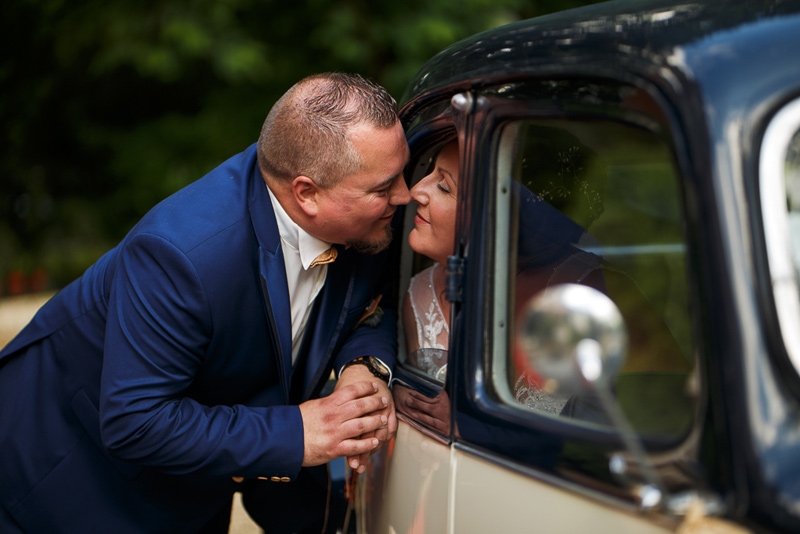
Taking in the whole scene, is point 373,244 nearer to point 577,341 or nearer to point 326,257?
point 326,257

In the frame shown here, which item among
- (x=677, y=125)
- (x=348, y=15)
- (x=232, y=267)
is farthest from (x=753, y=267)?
(x=348, y=15)

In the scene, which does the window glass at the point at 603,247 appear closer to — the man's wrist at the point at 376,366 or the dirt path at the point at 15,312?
the man's wrist at the point at 376,366

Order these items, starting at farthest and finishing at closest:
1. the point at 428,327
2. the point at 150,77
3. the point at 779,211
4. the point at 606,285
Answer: the point at 150,77, the point at 428,327, the point at 606,285, the point at 779,211

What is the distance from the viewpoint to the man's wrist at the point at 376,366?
212 cm

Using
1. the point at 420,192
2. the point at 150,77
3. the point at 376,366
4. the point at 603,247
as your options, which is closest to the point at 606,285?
the point at 603,247

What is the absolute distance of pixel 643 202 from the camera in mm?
2223

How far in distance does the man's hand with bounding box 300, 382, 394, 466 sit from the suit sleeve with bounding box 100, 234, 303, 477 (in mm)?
33

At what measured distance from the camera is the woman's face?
2.04 m

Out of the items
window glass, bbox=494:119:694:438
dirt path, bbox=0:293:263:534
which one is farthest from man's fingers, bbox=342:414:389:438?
dirt path, bbox=0:293:263:534

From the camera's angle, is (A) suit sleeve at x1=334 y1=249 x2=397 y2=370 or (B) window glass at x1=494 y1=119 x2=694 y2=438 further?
(A) suit sleeve at x1=334 y1=249 x2=397 y2=370

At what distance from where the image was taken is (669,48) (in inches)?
48.6

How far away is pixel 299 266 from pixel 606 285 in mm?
854

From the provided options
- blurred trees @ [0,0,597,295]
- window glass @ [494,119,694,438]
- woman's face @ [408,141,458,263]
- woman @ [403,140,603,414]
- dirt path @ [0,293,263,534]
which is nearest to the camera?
window glass @ [494,119,694,438]

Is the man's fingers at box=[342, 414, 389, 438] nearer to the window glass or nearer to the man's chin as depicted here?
the window glass
